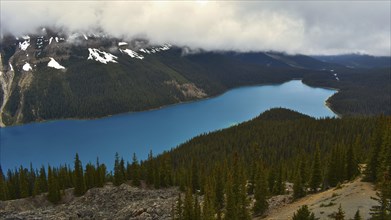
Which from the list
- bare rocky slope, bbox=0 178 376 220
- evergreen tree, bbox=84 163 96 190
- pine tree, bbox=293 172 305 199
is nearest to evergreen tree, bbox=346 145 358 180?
bare rocky slope, bbox=0 178 376 220

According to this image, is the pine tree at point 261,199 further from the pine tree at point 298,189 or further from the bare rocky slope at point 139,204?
the pine tree at point 298,189

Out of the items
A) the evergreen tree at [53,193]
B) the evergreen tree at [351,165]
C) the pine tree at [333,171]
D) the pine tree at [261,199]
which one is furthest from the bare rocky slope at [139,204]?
the pine tree at [333,171]

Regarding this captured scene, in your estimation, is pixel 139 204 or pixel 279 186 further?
pixel 139 204

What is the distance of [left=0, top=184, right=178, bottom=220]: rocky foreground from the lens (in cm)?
7681

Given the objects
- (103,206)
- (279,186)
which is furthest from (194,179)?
(279,186)

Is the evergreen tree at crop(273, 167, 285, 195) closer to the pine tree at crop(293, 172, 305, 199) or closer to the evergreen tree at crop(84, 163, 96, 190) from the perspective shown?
the pine tree at crop(293, 172, 305, 199)

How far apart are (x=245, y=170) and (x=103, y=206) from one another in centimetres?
3794

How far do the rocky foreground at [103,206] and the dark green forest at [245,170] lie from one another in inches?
168

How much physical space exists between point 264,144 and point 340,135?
120 feet

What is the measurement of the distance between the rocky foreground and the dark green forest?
4.26 m

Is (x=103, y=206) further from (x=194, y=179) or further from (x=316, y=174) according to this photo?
(x=316, y=174)

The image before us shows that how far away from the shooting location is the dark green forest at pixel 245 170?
61.1 meters

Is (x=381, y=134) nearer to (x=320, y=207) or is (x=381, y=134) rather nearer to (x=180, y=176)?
(x=320, y=207)

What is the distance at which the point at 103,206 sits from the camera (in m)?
86.1
